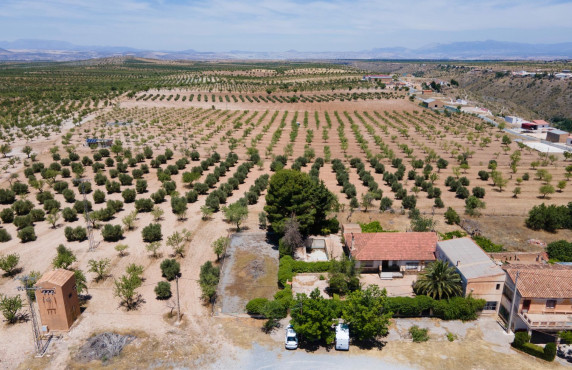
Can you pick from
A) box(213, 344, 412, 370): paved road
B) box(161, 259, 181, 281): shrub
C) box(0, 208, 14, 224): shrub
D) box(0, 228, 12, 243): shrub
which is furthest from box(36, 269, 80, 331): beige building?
box(0, 208, 14, 224): shrub

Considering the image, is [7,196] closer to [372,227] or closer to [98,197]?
[98,197]

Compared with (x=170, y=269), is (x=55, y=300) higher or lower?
higher

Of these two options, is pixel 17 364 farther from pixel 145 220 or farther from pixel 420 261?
pixel 420 261

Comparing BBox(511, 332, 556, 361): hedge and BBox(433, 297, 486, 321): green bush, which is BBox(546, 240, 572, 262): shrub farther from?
BBox(511, 332, 556, 361): hedge

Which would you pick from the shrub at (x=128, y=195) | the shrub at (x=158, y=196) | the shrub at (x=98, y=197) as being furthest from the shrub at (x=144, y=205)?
the shrub at (x=98, y=197)

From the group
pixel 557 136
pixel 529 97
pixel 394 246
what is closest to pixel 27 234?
pixel 394 246

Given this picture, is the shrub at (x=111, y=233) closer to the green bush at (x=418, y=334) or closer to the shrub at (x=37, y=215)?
the shrub at (x=37, y=215)
